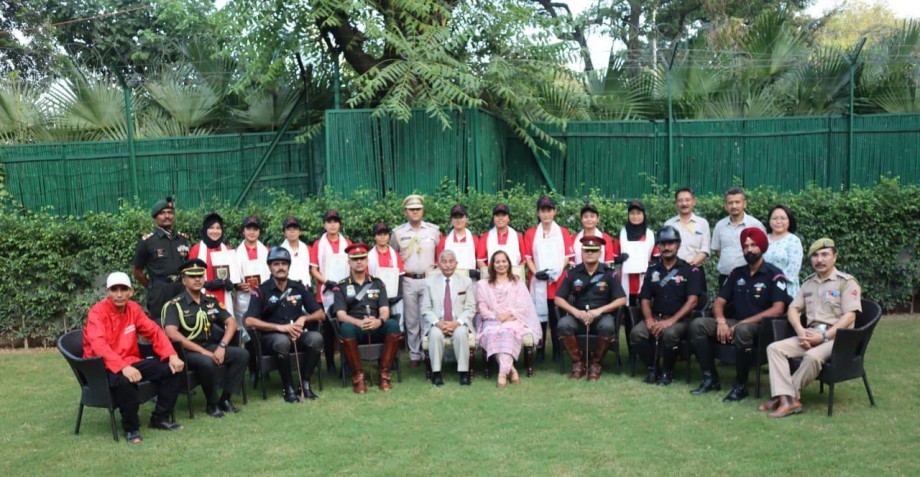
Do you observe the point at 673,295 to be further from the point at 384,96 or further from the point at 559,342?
the point at 384,96

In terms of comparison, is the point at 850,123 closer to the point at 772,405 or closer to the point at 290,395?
the point at 772,405

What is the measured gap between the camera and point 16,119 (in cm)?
1236

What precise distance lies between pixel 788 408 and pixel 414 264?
158 inches

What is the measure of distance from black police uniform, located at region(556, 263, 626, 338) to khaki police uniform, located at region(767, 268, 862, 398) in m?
1.72

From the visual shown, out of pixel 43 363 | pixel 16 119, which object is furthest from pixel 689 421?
pixel 16 119

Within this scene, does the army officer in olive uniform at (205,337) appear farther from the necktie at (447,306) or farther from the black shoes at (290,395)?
the necktie at (447,306)

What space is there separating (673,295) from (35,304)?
7.48 m

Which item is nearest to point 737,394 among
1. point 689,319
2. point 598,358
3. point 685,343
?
point 685,343

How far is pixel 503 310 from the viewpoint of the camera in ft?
28.0

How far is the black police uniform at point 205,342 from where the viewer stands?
731cm

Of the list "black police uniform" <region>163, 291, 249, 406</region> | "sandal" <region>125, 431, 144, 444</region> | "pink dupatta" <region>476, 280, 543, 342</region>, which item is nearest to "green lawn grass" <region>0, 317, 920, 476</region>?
"sandal" <region>125, 431, 144, 444</region>

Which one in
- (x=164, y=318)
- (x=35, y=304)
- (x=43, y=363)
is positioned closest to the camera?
(x=164, y=318)

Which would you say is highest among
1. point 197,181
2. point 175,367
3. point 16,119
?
point 16,119

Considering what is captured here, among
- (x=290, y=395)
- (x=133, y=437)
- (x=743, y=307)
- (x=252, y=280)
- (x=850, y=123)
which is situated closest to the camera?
(x=133, y=437)
